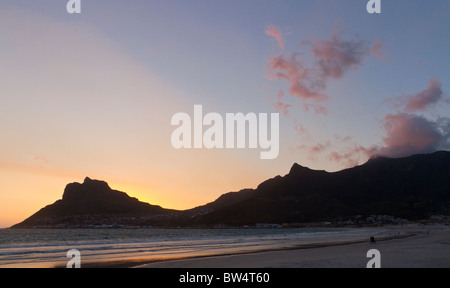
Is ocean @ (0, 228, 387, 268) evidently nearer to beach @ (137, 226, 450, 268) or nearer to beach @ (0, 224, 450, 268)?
beach @ (0, 224, 450, 268)

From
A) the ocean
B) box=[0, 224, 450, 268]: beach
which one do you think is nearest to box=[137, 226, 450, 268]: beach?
box=[0, 224, 450, 268]: beach

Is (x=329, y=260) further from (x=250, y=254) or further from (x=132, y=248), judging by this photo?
(x=132, y=248)

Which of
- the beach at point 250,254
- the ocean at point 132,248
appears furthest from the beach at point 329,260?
the ocean at point 132,248

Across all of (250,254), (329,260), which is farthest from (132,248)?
(329,260)

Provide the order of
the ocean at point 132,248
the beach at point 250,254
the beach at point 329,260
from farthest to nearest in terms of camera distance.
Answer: the ocean at point 132,248
the beach at point 250,254
the beach at point 329,260

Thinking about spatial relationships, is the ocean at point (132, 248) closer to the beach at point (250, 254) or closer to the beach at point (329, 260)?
the beach at point (250, 254)

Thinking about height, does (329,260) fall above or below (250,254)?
above

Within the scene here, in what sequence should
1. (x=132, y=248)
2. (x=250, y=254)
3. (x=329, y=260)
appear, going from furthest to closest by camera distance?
1. (x=132, y=248)
2. (x=250, y=254)
3. (x=329, y=260)
